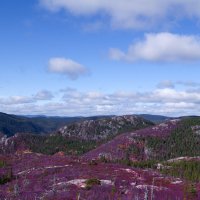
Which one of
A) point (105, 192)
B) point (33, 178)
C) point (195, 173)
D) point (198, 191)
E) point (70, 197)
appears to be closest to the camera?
point (70, 197)

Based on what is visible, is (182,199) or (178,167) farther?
(178,167)

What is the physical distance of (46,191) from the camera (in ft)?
267

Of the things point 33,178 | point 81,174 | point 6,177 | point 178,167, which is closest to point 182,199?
point 81,174

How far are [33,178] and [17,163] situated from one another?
46424mm

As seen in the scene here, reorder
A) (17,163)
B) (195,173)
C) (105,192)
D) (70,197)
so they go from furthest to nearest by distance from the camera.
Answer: (17,163) → (195,173) → (105,192) → (70,197)

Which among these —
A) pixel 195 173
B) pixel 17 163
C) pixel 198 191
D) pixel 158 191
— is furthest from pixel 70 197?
pixel 17 163

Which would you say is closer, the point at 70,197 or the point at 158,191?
the point at 70,197

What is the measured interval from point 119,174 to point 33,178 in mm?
22810

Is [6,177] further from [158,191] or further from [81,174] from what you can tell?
[158,191]

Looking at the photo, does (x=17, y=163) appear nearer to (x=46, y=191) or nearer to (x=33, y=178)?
(x=33, y=178)

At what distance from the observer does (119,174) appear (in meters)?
106

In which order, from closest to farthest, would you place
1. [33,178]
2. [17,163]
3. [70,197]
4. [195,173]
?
[70,197], [33,178], [195,173], [17,163]

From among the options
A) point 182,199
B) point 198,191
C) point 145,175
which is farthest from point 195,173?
point 182,199

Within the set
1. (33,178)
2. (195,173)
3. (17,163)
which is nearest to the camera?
(33,178)
